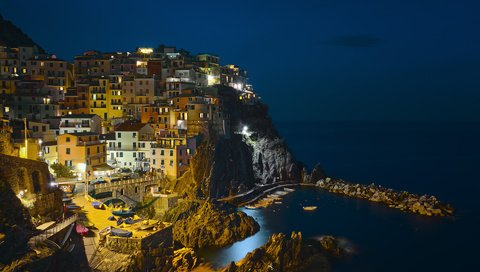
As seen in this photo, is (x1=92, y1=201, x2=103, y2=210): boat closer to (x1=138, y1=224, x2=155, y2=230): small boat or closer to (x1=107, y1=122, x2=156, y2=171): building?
(x1=138, y1=224, x2=155, y2=230): small boat

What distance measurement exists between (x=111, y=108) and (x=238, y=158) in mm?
19704

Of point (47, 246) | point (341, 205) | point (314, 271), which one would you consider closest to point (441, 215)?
point (341, 205)

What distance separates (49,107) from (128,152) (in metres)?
13.6

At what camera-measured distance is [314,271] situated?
1485 inches

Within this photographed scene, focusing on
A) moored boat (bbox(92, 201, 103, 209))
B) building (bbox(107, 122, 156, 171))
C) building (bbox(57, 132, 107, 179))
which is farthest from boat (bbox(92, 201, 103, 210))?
building (bbox(107, 122, 156, 171))

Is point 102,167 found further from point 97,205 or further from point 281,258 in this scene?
point 281,258

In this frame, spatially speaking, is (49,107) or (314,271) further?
(49,107)

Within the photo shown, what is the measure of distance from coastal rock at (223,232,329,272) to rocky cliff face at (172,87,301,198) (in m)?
15.4

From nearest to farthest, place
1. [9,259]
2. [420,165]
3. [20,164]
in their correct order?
[9,259]
[20,164]
[420,165]

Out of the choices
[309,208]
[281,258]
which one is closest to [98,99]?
[309,208]

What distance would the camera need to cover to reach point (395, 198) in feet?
208

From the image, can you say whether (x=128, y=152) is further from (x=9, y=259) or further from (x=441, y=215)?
(x=441, y=215)

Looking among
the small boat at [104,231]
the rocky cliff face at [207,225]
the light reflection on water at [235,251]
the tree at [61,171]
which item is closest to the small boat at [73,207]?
the small boat at [104,231]

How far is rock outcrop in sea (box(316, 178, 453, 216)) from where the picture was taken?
5820cm
